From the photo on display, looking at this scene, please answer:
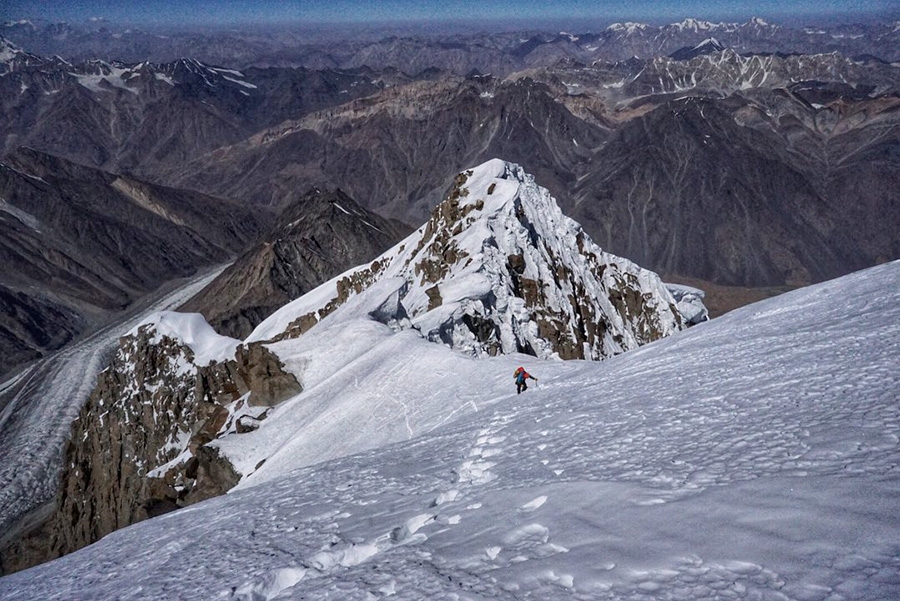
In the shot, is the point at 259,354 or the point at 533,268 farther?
the point at 533,268

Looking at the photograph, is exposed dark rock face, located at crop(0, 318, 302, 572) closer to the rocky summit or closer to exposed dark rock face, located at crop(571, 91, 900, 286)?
the rocky summit

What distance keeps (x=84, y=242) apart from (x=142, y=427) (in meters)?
126

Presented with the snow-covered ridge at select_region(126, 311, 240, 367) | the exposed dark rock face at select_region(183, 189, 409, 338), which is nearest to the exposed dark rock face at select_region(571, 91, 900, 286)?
the exposed dark rock face at select_region(183, 189, 409, 338)

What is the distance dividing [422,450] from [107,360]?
92630mm

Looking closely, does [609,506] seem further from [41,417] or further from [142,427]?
[41,417]

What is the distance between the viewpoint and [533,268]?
4097 centimetres

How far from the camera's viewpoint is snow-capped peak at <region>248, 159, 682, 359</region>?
34.4 metres

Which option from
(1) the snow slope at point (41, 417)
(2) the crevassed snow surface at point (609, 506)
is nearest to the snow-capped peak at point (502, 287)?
(2) the crevassed snow surface at point (609, 506)

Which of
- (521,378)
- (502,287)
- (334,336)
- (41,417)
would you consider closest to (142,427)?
(334,336)

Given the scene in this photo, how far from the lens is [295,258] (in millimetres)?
112750

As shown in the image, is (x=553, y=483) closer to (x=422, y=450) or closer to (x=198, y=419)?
(x=422, y=450)

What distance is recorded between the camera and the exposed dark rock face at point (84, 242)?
117 meters

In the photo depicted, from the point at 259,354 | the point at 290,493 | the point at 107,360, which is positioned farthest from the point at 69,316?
the point at 290,493

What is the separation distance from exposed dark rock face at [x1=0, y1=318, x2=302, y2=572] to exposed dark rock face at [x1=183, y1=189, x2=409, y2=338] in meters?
41.1
